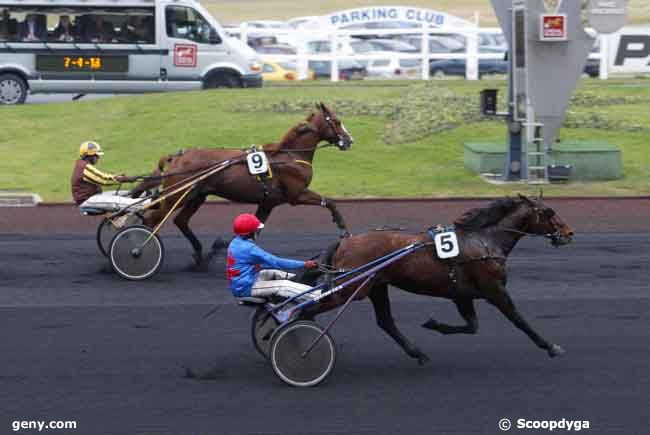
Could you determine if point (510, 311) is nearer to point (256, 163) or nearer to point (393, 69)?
point (256, 163)

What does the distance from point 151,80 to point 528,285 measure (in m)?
16.4

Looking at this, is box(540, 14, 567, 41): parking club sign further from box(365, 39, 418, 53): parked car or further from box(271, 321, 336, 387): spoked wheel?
box(365, 39, 418, 53): parked car

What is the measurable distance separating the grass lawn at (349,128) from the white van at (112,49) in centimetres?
176

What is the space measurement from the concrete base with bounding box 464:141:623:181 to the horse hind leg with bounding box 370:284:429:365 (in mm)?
10312

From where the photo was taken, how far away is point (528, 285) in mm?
11867

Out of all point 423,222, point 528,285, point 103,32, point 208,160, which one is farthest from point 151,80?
point 528,285

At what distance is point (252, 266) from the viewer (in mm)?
8516

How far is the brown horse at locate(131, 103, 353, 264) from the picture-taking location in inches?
485

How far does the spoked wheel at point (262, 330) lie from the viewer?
8.79 m

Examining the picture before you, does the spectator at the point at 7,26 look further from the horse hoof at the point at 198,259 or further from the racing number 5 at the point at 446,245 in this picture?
the racing number 5 at the point at 446,245

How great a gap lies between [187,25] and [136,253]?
15.5m

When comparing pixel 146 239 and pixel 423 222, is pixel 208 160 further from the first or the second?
pixel 423 222

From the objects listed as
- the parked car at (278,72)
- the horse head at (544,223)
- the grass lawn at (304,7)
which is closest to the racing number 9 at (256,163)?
the horse head at (544,223)

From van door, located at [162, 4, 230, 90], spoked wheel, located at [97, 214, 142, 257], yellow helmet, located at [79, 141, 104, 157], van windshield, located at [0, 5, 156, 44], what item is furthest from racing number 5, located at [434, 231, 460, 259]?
van windshield, located at [0, 5, 156, 44]
